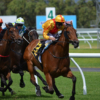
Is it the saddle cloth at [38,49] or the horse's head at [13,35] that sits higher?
the horse's head at [13,35]

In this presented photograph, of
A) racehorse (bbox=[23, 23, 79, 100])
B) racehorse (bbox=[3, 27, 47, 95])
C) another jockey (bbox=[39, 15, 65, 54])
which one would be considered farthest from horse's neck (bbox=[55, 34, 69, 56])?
racehorse (bbox=[3, 27, 47, 95])

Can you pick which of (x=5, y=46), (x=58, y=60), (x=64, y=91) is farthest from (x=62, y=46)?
(x=64, y=91)

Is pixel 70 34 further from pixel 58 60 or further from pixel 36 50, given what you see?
pixel 36 50

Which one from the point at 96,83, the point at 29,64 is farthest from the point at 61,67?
the point at 96,83

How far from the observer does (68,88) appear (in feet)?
21.3

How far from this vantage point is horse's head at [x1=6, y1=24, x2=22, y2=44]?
5.37m

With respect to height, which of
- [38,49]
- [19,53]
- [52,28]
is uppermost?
[52,28]

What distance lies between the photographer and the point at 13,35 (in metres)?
5.47

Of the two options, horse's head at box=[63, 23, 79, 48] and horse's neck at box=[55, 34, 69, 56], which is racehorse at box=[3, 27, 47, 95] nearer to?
horse's neck at box=[55, 34, 69, 56]

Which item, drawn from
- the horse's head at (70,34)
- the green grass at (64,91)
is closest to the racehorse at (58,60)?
the horse's head at (70,34)

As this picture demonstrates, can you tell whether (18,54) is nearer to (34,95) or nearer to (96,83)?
(34,95)

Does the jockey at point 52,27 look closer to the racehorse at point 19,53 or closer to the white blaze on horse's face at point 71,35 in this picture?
the white blaze on horse's face at point 71,35

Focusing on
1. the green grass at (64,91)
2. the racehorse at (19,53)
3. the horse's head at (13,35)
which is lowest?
the green grass at (64,91)

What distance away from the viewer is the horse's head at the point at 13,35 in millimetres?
5367
